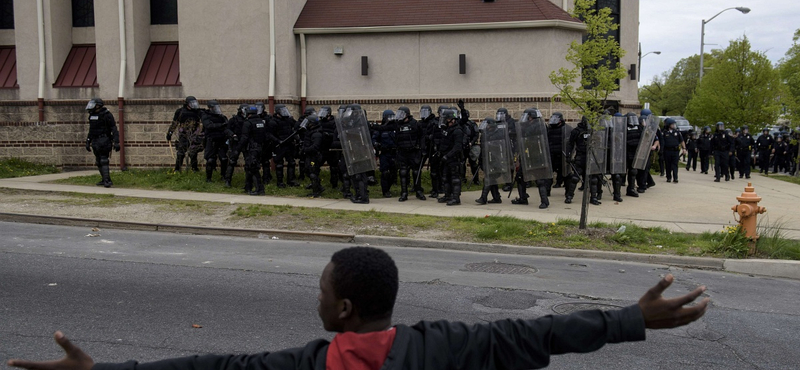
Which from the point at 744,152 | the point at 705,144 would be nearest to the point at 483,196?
the point at 705,144

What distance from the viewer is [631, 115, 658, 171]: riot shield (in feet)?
52.5

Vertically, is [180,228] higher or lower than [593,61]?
lower

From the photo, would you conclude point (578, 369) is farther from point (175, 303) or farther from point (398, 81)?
point (398, 81)

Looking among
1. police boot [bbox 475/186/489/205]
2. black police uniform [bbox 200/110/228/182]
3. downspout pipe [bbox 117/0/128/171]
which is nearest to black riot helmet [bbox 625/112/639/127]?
police boot [bbox 475/186/489/205]

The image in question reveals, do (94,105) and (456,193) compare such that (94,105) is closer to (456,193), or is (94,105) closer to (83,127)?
(83,127)

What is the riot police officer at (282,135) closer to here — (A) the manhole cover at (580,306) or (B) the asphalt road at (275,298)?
(B) the asphalt road at (275,298)

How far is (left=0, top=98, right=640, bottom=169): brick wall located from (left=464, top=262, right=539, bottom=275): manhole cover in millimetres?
9780

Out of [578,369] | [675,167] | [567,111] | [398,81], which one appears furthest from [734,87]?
[578,369]

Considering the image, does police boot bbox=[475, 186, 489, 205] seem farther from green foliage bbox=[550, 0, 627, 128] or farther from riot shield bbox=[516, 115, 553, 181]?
green foliage bbox=[550, 0, 627, 128]

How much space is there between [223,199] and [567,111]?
927 cm

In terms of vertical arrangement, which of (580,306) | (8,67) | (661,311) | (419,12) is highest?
(419,12)

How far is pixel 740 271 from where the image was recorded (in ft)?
29.7

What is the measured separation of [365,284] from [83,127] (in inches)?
781

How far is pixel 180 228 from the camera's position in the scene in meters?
11.5
